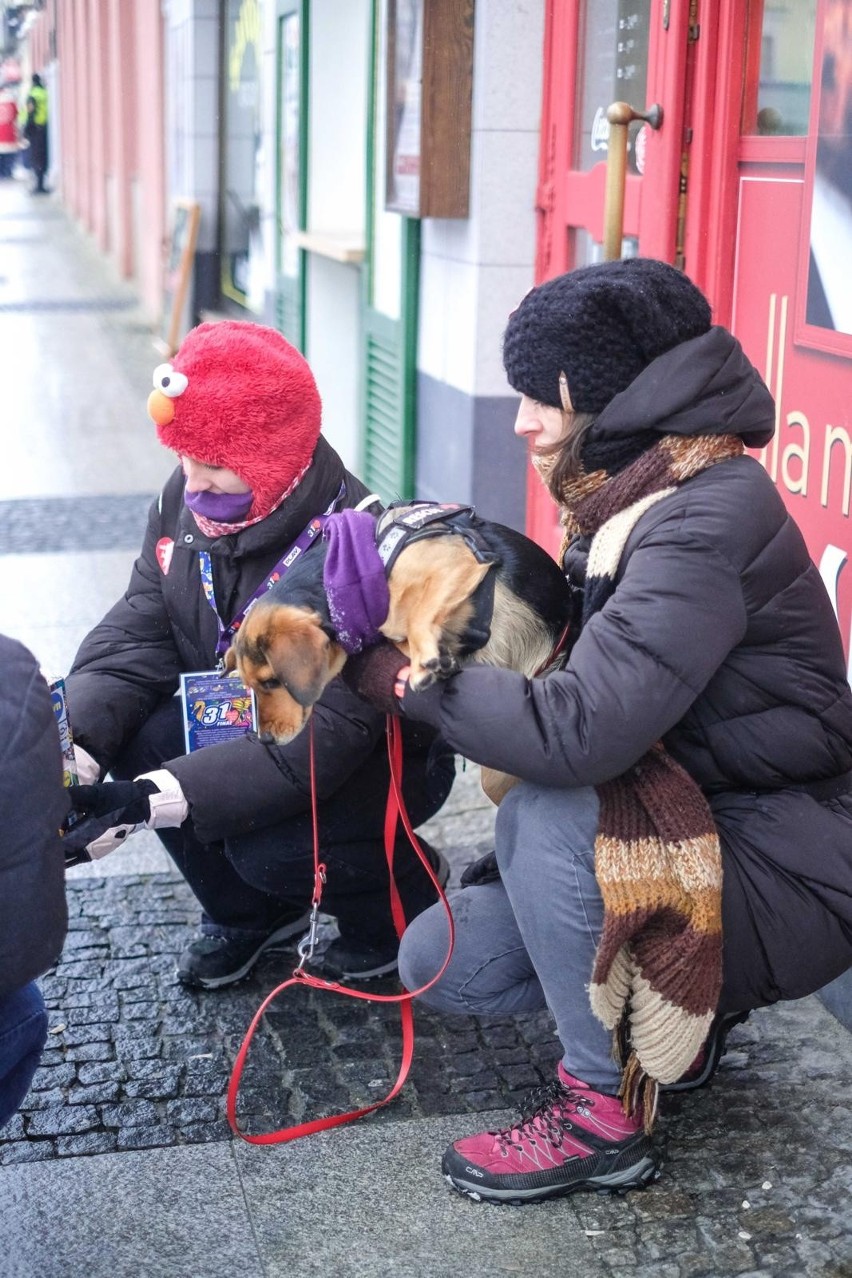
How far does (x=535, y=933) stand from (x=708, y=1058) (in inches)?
23.6

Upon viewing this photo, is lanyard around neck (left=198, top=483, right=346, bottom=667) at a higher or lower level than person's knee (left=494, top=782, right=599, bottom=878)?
higher

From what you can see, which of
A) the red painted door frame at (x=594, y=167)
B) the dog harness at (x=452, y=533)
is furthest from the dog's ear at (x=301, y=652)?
Answer: the red painted door frame at (x=594, y=167)

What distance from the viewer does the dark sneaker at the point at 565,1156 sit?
2.67m

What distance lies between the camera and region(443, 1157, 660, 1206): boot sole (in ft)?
8.79

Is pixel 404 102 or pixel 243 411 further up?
pixel 404 102

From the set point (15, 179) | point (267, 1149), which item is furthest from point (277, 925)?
point (15, 179)

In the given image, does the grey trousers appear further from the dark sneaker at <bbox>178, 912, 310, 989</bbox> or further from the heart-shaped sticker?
the heart-shaped sticker

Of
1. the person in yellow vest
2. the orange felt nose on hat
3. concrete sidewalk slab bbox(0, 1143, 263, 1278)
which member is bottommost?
concrete sidewalk slab bbox(0, 1143, 263, 1278)

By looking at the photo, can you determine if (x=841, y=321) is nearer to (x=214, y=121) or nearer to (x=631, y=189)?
(x=631, y=189)

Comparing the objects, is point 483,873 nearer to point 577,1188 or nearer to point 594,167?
point 577,1188

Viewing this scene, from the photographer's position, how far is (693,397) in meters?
2.46

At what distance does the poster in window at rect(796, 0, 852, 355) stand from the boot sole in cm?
167

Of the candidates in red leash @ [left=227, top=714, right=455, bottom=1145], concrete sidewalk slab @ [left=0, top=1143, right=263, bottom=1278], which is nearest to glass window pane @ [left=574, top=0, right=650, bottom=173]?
red leash @ [left=227, top=714, right=455, bottom=1145]

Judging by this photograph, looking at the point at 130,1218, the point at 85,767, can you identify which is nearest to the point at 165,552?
the point at 85,767
